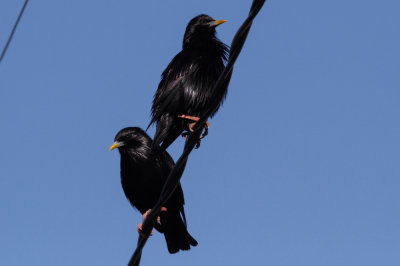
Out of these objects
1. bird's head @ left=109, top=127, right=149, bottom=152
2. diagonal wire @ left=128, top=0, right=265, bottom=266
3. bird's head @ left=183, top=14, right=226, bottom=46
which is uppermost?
bird's head @ left=183, top=14, right=226, bottom=46

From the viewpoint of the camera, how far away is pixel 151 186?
19.2ft

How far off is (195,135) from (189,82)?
2118mm

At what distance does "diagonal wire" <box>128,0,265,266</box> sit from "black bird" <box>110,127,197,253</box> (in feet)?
7.43

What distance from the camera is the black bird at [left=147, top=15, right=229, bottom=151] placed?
5.15 m

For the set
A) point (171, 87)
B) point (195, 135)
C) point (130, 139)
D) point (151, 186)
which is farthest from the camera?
point (130, 139)

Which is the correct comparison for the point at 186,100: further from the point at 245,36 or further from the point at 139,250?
the point at 245,36

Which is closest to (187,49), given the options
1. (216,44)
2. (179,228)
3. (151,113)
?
(216,44)

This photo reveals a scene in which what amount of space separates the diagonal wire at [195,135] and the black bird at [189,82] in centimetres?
171

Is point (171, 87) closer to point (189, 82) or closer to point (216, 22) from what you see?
point (189, 82)

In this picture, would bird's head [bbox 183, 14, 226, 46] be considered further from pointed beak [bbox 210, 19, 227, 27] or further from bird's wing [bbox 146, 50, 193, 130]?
bird's wing [bbox 146, 50, 193, 130]

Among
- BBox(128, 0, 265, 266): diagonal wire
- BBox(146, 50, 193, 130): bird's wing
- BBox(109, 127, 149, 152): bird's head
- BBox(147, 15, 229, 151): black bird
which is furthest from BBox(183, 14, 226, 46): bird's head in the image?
BBox(128, 0, 265, 266): diagonal wire

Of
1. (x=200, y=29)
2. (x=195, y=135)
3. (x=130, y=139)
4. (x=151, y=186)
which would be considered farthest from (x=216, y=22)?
(x=195, y=135)

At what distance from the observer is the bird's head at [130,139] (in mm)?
6160

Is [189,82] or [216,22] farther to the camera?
[216,22]
